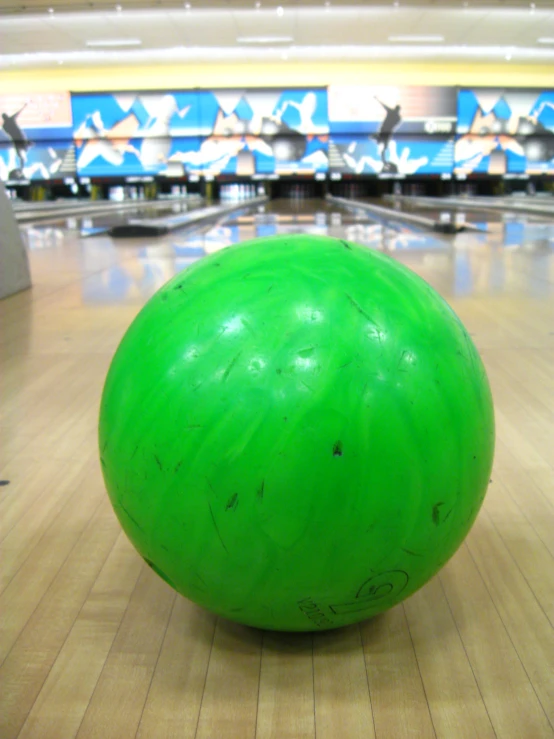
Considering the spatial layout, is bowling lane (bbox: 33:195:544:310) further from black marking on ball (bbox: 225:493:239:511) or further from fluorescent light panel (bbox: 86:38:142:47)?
fluorescent light panel (bbox: 86:38:142:47)

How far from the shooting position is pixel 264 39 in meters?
12.3

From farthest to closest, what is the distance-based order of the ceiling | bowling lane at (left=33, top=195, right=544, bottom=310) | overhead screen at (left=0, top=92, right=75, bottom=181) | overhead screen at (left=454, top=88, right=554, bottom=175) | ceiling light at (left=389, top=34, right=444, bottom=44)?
overhead screen at (left=0, top=92, right=75, bottom=181)
overhead screen at (left=454, top=88, right=554, bottom=175)
ceiling light at (left=389, top=34, right=444, bottom=44)
the ceiling
bowling lane at (left=33, top=195, right=544, bottom=310)

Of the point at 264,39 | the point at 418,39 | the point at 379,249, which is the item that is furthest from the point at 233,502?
the point at 418,39

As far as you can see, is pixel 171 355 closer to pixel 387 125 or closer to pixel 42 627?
pixel 42 627

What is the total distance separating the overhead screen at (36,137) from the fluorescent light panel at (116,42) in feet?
10.3

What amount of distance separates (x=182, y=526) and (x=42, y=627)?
37cm

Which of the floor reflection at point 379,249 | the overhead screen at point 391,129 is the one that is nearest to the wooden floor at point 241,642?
the floor reflection at point 379,249

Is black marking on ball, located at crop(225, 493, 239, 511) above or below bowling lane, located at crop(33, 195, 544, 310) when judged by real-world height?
above

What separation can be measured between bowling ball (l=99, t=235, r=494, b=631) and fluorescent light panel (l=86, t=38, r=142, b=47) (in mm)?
12722

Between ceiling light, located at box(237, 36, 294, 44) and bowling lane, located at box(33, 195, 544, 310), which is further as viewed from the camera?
ceiling light, located at box(237, 36, 294, 44)

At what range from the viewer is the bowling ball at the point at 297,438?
854mm

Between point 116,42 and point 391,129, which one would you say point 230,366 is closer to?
Answer: point 116,42

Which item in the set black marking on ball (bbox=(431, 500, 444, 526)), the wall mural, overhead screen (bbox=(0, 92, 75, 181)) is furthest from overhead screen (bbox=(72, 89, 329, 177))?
black marking on ball (bbox=(431, 500, 444, 526))

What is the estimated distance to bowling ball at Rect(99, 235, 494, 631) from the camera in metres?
0.85
